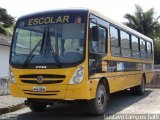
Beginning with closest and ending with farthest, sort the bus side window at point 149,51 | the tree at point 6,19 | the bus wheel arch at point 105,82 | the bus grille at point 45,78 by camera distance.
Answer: the bus grille at point 45,78
the bus wheel arch at point 105,82
the bus side window at point 149,51
the tree at point 6,19

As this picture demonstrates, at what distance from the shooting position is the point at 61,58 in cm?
995

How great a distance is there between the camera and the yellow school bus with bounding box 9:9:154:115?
9820mm

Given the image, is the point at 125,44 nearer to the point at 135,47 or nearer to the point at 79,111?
the point at 135,47

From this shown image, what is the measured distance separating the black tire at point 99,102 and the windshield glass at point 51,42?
4.52 feet

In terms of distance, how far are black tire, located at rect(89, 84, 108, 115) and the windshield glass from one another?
1377 millimetres

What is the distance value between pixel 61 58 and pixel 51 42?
0.58 metres

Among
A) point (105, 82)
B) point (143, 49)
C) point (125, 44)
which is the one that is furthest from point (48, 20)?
point (143, 49)

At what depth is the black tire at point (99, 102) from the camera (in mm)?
10445

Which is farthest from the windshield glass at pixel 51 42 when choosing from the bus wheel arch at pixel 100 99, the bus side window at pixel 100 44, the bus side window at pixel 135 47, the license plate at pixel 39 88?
the bus side window at pixel 135 47

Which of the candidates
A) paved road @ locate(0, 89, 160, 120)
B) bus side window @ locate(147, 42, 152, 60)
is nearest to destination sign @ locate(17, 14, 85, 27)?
paved road @ locate(0, 89, 160, 120)

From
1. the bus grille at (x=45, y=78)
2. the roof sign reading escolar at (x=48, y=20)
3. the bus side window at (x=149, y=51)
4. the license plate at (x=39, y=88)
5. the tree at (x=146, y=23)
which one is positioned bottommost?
the license plate at (x=39, y=88)

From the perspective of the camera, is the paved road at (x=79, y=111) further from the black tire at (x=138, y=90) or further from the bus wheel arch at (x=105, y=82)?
the black tire at (x=138, y=90)

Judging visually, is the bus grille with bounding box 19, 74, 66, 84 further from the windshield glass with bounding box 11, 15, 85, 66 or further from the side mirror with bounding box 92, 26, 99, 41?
the side mirror with bounding box 92, 26, 99, 41

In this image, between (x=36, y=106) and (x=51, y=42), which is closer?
(x=51, y=42)
